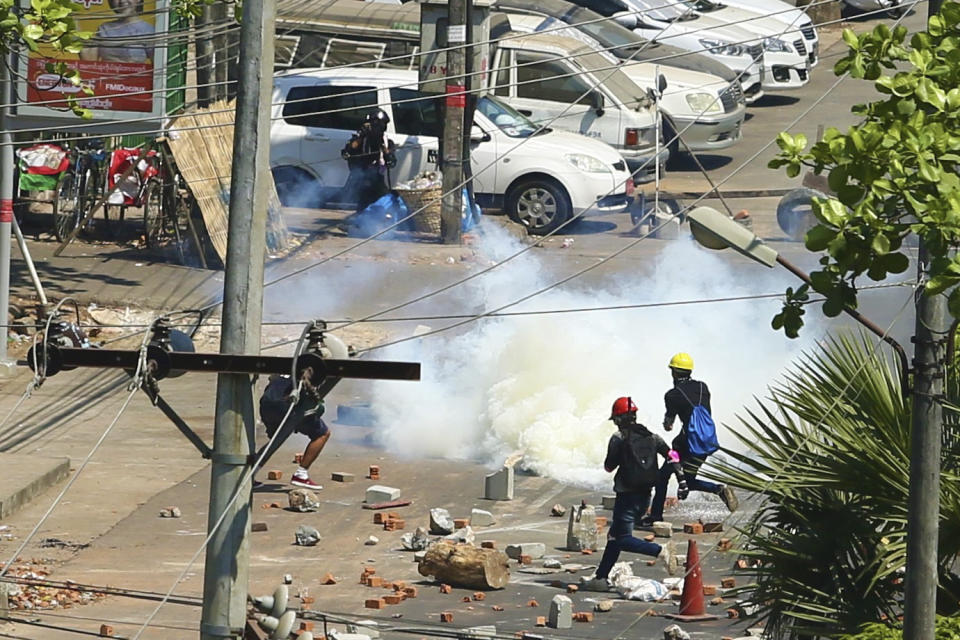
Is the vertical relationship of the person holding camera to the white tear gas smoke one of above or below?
above

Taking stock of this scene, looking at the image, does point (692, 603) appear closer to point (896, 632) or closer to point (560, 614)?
point (560, 614)

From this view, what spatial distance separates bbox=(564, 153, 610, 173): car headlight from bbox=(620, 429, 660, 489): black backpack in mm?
9870

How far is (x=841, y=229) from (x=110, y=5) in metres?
13.5

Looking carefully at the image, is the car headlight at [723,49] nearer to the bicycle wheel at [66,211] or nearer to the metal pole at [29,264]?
the bicycle wheel at [66,211]

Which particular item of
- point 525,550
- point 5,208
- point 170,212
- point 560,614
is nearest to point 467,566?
point 525,550

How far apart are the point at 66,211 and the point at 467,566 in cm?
1125

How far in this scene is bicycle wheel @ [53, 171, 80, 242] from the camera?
2077 cm

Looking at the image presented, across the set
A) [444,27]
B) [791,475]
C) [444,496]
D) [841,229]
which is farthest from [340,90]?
[841,229]

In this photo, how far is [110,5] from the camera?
17516 millimetres

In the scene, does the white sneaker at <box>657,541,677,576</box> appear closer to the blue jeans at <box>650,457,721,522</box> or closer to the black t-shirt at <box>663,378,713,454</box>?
the blue jeans at <box>650,457,721,522</box>

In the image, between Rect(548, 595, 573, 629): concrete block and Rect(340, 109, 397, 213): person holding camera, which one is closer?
Rect(548, 595, 573, 629): concrete block

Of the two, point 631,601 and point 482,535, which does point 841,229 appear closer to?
point 631,601

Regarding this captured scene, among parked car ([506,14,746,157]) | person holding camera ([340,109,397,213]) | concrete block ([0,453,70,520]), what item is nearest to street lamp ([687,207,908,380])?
concrete block ([0,453,70,520])

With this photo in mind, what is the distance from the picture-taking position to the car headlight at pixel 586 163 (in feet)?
70.9
